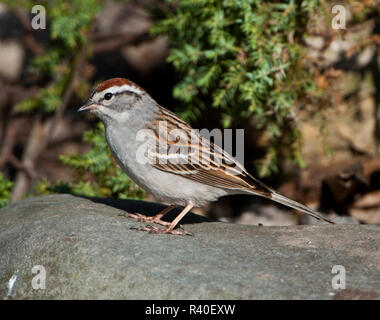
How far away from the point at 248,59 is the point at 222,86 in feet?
1.55

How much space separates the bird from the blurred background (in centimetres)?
125

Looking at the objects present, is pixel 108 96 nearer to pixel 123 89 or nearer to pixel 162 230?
pixel 123 89

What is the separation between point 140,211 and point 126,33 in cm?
361

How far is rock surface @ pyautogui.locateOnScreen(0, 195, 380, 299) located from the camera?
3834 mm

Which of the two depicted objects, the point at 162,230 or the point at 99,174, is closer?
the point at 162,230

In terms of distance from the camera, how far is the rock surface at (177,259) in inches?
151

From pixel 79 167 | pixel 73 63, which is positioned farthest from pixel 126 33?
pixel 79 167

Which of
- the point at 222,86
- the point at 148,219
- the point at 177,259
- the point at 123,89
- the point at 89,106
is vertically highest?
the point at 222,86

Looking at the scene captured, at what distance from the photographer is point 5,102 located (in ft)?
28.7

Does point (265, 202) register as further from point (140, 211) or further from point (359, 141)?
point (140, 211)

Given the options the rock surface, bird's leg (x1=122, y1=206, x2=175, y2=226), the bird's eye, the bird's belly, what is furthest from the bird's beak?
bird's leg (x1=122, y1=206, x2=175, y2=226)

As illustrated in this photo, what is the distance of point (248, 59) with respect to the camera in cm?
670

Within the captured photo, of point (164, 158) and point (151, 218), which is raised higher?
point (164, 158)

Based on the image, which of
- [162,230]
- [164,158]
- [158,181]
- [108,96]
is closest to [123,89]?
[108,96]
